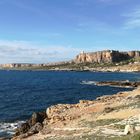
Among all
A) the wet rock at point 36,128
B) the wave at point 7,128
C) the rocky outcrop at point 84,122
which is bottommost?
the wave at point 7,128

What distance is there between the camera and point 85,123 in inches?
1511

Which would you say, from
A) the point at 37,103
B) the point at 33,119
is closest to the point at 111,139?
the point at 33,119

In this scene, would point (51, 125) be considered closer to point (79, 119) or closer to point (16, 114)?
point (79, 119)

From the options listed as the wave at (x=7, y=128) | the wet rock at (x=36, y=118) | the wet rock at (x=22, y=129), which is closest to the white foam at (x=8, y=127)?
the wave at (x=7, y=128)

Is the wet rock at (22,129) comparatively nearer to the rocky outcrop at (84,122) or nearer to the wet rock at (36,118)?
the rocky outcrop at (84,122)

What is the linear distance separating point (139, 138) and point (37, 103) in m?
62.6

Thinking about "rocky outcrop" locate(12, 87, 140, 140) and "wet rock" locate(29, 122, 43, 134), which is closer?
"rocky outcrop" locate(12, 87, 140, 140)

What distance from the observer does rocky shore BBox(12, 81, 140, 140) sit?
1120 inches

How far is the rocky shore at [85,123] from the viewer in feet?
93.3

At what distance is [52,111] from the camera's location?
5259 centimetres

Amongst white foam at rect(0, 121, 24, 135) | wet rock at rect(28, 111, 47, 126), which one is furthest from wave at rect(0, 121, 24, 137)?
wet rock at rect(28, 111, 47, 126)

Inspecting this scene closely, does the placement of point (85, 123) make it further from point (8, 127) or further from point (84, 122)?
point (8, 127)

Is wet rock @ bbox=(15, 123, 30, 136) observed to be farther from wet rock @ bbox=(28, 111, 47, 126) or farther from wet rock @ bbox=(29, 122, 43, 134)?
wet rock @ bbox=(29, 122, 43, 134)

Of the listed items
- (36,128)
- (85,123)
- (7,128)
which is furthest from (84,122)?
(7,128)
